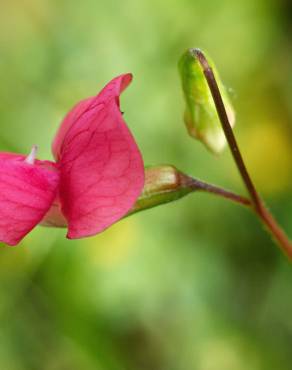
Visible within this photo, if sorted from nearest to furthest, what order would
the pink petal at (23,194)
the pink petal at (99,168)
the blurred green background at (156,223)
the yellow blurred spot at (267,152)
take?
the pink petal at (99,168) < the pink petal at (23,194) < the blurred green background at (156,223) < the yellow blurred spot at (267,152)

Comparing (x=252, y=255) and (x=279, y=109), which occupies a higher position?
(x=279, y=109)

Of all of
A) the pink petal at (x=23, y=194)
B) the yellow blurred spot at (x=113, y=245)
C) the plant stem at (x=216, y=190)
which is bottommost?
the yellow blurred spot at (x=113, y=245)

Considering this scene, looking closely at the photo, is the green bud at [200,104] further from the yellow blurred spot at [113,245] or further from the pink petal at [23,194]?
the yellow blurred spot at [113,245]

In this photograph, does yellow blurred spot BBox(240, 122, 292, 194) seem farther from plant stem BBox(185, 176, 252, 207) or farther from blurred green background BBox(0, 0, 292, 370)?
plant stem BBox(185, 176, 252, 207)

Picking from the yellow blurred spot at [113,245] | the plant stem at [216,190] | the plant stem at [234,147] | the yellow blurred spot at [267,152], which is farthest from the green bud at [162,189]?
the yellow blurred spot at [267,152]

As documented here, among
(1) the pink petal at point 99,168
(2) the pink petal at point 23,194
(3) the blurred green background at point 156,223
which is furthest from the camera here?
(3) the blurred green background at point 156,223

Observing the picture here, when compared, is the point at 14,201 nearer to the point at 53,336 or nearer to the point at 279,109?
the point at 53,336

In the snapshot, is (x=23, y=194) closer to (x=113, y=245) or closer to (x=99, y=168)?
(x=99, y=168)

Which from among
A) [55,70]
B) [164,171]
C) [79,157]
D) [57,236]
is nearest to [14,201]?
[79,157]
